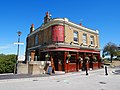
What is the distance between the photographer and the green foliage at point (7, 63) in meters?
17.4

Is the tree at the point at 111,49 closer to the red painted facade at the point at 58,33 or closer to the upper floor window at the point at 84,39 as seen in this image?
the upper floor window at the point at 84,39

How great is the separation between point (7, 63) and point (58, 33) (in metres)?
7.74

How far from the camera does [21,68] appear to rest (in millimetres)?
17500

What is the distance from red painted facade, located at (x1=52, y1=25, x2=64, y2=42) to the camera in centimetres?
2038

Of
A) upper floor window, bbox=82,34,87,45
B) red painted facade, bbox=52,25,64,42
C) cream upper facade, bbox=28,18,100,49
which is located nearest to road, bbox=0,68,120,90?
red painted facade, bbox=52,25,64,42

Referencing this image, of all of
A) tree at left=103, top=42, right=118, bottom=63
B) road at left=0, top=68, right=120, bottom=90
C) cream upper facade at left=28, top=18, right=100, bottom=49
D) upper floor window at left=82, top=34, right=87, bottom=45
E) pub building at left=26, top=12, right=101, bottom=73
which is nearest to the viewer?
road at left=0, top=68, right=120, bottom=90

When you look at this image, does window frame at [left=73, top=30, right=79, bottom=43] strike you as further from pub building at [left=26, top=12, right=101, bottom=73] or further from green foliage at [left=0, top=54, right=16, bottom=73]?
green foliage at [left=0, top=54, right=16, bottom=73]

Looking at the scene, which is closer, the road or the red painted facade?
the road

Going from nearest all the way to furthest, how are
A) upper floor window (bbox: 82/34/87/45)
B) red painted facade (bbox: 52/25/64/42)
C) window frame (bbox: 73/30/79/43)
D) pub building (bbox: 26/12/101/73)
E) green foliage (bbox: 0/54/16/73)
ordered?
1. green foliage (bbox: 0/54/16/73)
2. pub building (bbox: 26/12/101/73)
3. red painted facade (bbox: 52/25/64/42)
4. window frame (bbox: 73/30/79/43)
5. upper floor window (bbox: 82/34/87/45)

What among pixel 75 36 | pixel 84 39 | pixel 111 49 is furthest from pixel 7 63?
pixel 111 49

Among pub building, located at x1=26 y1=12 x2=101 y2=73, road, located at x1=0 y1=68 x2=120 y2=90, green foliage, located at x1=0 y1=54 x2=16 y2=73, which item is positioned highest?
pub building, located at x1=26 y1=12 x2=101 y2=73

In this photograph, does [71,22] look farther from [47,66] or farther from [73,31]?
[47,66]

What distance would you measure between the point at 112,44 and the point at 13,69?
36.2 m

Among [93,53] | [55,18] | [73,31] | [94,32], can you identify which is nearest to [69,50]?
[73,31]
